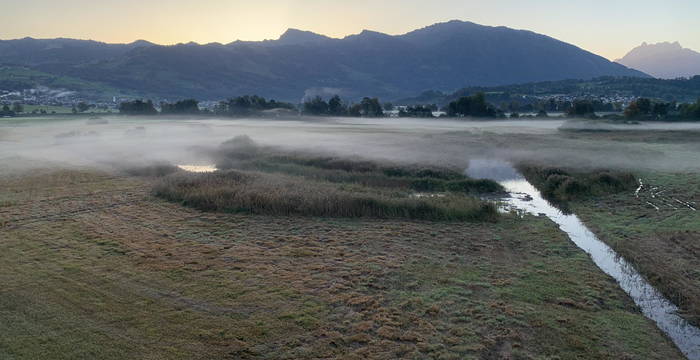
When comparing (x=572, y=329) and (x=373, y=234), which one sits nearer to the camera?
→ (x=572, y=329)

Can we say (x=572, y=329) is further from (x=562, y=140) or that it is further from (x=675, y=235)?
(x=562, y=140)

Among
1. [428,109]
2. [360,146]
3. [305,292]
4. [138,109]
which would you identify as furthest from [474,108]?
[305,292]

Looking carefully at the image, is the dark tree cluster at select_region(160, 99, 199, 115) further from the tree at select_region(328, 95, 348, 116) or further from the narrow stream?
the narrow stream

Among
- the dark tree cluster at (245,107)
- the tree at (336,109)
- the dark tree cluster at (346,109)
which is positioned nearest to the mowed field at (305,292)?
the dark tree cluster at (346,109)

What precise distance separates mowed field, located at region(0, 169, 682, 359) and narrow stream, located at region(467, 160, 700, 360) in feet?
3.37

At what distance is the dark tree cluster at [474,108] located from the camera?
143000 mm

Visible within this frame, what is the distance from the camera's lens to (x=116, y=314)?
19625 mm

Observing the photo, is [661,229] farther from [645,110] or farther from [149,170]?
[645,110]

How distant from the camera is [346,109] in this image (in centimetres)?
16738

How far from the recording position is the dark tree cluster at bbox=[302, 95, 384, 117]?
16200 cm

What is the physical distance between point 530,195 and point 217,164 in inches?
1937

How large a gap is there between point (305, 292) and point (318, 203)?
16.8 meters

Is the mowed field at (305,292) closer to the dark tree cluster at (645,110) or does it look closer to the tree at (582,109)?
the dark tree cluster at (645,110)

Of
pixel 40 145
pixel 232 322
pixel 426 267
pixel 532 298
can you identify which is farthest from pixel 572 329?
pixel 40 145
